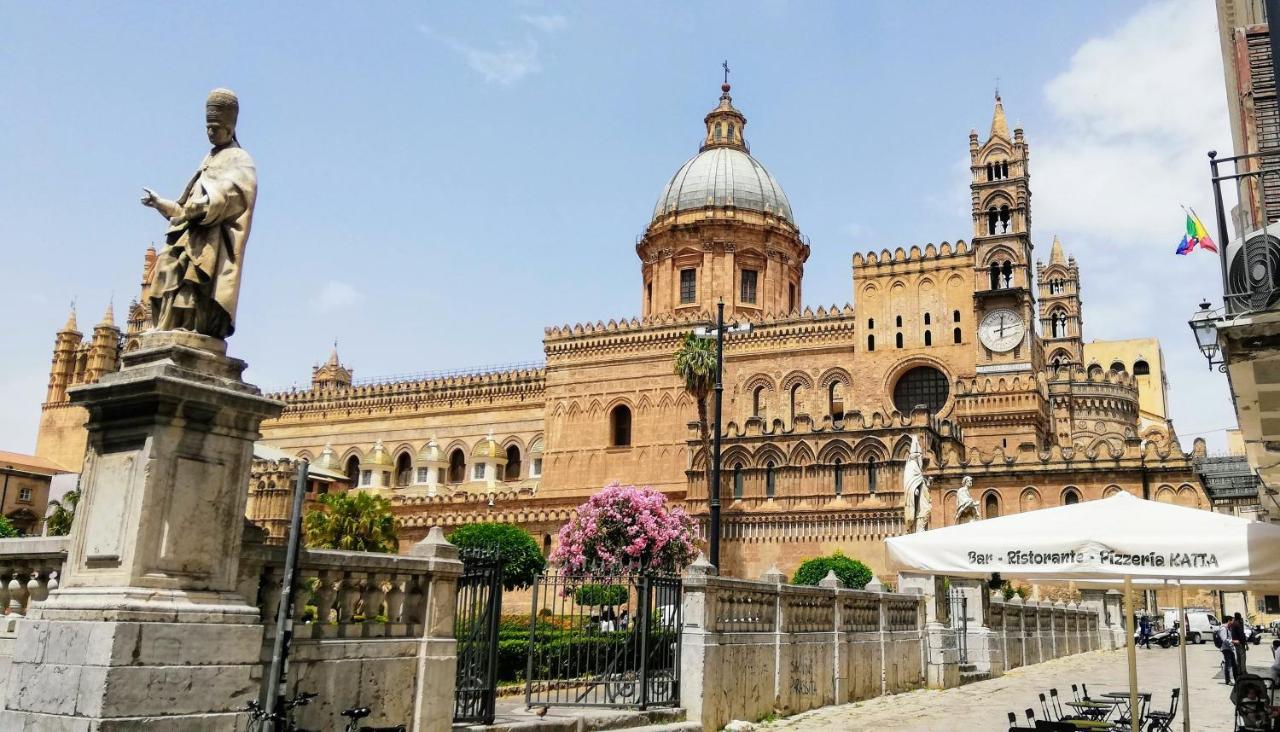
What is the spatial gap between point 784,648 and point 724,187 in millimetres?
46614

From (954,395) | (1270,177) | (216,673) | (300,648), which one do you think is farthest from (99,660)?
(954,395)

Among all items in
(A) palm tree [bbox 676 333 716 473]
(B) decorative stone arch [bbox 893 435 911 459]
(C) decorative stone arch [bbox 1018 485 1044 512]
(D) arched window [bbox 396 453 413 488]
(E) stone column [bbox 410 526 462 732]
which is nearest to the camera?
(E) stone column [bbox 410 526 462 732]

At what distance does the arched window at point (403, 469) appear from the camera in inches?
2495

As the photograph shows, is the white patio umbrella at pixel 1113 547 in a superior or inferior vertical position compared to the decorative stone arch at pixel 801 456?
inferior

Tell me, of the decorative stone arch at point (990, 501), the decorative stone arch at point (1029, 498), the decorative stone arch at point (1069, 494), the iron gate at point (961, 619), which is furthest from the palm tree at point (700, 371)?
the iron gate at point (961, 619)

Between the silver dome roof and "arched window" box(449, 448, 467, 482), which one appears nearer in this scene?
the silver dome roof

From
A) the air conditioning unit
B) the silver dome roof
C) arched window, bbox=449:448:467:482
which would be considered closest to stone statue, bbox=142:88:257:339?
the air conditioning unit

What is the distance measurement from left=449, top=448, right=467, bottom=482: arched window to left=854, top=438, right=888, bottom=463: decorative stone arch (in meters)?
27.3

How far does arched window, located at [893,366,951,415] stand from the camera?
4662cm

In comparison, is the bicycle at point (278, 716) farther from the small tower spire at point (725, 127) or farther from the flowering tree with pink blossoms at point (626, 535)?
the small tower spire at point (725, 127)

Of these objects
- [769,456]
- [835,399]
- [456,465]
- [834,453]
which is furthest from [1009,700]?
[456,465]

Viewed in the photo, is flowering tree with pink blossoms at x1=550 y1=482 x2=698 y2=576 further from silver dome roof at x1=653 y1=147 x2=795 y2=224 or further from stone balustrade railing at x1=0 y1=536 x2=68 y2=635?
stone balustrade railing at x1=0 y1=536 x2=68 y2=635

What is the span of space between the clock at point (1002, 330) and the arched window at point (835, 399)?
21.9 ft

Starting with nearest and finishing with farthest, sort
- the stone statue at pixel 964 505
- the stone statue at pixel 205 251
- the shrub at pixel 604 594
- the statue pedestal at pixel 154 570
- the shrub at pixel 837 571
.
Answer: the statue pedestal at pixel 154 570 → the stone statue at pixel 205 251 → the shrub at pixel 604 594 → the stone statue at pixel 964 505 → the shrub at pixel 837 571
